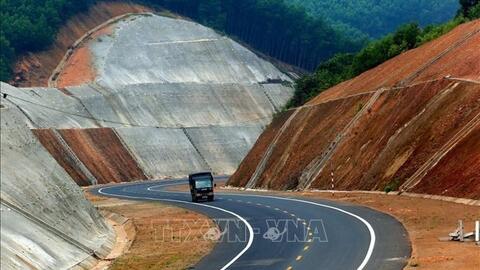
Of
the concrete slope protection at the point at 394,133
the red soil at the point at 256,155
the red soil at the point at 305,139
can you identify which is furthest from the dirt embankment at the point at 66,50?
the red soil at the point at 305,139

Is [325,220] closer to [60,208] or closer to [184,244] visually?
[184,244]

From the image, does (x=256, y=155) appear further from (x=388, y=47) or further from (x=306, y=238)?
(x=306, y=238)

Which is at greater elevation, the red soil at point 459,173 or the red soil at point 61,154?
the red soil at point 459,173

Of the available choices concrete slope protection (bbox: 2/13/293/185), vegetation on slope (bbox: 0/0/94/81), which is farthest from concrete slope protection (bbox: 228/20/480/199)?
vegetation on slope (bbox: 0/0/94/81)

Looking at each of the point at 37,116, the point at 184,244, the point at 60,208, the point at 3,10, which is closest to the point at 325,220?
the point at 184,244

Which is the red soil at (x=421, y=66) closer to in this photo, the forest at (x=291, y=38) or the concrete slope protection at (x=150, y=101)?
the forest at (x=291, y=38)

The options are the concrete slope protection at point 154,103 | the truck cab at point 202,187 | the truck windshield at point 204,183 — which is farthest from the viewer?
the concrete slope protection at point 154,103
